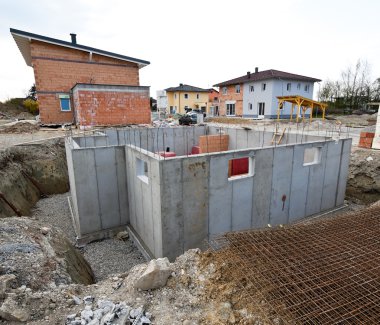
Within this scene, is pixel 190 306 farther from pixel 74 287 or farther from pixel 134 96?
pixel 134 96

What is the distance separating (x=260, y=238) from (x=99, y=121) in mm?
16290

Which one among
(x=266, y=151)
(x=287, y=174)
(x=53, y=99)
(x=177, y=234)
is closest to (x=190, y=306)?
(x=177, y=234)

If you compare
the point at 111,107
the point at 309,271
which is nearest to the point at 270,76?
the point at 111,107

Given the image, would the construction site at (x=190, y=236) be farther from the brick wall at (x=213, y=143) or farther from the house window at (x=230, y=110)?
the house window at (x=230, y=110)

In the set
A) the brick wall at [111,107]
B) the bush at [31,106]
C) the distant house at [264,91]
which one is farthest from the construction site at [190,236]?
the bush at [31,106]

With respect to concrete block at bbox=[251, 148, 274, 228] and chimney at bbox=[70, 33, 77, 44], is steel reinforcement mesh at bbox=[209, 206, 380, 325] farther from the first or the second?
chimney at bbox=[70, 33, 77, 44]

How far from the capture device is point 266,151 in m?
7.14

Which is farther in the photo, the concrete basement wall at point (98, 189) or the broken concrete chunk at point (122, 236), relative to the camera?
the broken concrete chunk at point (122, 236)

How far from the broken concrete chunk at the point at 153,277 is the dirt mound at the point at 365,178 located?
37.0 feet

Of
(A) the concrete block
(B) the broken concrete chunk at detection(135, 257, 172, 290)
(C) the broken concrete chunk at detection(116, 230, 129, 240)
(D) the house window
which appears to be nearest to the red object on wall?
(A) the concrete block

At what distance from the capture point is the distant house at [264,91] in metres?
29.8

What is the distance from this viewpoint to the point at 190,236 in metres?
6.23

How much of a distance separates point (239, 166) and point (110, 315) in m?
7.87

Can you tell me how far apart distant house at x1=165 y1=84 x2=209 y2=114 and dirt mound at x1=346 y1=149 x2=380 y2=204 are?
36.9m
